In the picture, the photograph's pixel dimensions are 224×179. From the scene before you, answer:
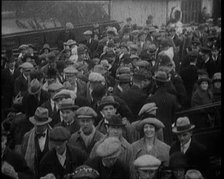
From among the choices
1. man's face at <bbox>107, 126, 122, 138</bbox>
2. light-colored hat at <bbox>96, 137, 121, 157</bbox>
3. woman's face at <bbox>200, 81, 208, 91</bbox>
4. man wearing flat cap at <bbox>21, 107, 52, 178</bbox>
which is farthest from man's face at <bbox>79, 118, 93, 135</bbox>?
woman's face at <bbox>200, 81, 208, 91</bbox>

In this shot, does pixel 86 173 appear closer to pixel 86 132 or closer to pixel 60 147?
pixel 60 147

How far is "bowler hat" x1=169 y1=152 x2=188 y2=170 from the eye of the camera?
4.69 metres

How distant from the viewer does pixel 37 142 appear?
5.60 meters

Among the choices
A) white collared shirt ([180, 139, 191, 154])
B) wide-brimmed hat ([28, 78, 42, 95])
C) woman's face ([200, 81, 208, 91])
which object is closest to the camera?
white collared shirt ([180, 139, 191, 154])

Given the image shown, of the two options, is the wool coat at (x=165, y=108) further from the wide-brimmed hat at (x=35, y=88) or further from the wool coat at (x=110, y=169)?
the wide-brimmed hat at (x=35, y=88)

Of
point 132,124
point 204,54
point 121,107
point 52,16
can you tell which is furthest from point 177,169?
point 52,16

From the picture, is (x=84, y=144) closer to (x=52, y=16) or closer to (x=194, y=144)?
(x=194, y=144)

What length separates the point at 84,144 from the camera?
5.64m

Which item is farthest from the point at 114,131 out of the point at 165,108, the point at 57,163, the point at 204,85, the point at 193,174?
the point at 204,85

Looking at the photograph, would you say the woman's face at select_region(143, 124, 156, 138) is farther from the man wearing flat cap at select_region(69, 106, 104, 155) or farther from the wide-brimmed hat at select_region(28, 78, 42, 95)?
the wide-brimmed hat at select_region(28, 78, 42, 95)

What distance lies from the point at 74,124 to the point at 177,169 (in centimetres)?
195

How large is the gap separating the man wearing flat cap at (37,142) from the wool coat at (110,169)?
1.00 m

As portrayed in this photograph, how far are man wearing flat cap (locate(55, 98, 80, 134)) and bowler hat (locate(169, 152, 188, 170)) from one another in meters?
1.71

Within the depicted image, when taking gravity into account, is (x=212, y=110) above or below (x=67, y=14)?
below
